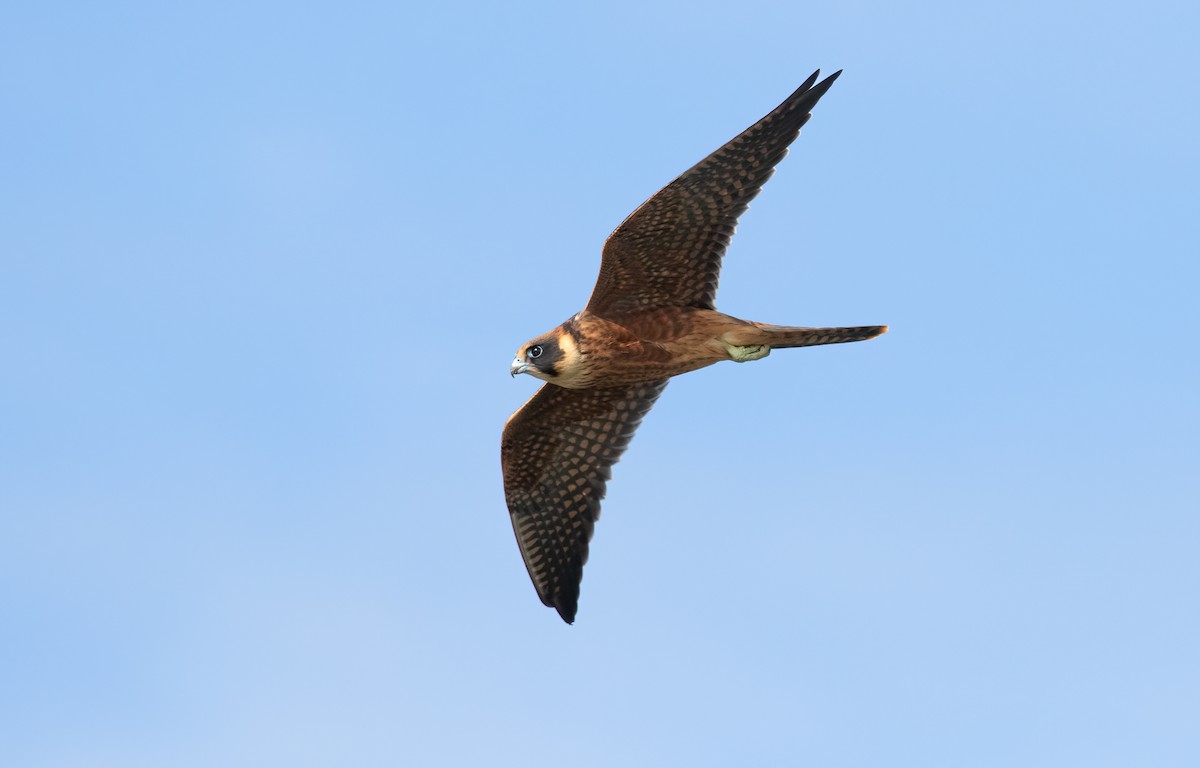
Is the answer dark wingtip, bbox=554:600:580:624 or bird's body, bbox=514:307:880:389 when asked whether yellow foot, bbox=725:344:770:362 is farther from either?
dark wingtip, bbox=554:600:580:624

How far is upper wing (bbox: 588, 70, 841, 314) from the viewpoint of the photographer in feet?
38.3

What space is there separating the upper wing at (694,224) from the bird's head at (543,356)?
0.47m

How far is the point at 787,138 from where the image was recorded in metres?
11.7

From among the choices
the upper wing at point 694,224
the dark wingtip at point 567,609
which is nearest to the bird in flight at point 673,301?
the upper wing at point 694,224

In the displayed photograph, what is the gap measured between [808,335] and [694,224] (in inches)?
47.7

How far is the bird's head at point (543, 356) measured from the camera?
12102mm

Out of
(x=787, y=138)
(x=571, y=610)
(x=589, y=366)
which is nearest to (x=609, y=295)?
(x=589, y=366)

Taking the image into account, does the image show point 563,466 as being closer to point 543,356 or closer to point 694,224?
point 543,356

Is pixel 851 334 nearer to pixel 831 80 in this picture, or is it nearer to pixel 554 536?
pixel 831 80

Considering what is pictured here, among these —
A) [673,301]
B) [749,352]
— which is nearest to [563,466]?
[673,301]

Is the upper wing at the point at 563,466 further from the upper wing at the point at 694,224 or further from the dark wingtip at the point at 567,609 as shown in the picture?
the upper wing at the point at 694,224

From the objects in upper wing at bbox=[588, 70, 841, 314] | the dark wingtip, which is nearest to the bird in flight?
upper wing at bbox=[588, 70, 841, 314]

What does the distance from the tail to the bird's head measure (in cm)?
148

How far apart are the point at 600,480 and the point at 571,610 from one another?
1.15 metres
